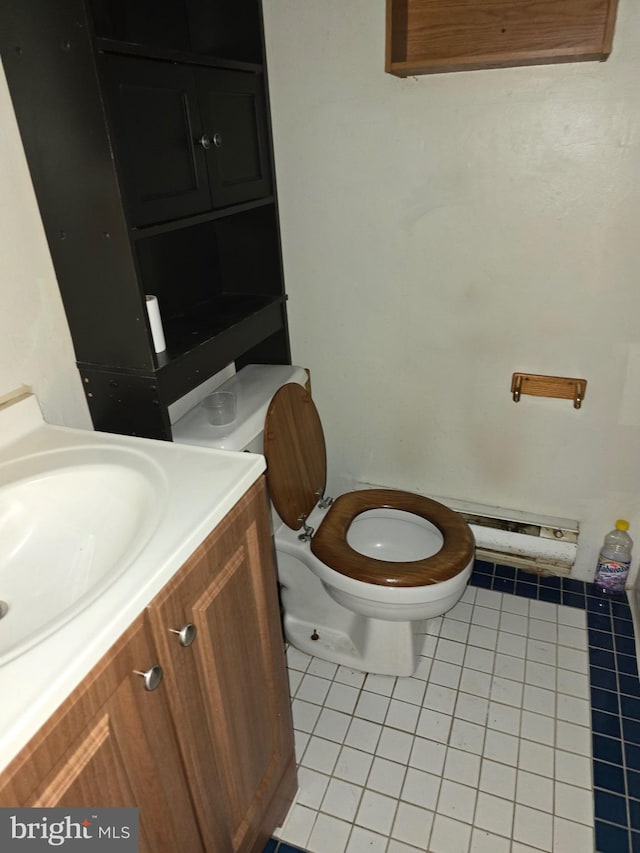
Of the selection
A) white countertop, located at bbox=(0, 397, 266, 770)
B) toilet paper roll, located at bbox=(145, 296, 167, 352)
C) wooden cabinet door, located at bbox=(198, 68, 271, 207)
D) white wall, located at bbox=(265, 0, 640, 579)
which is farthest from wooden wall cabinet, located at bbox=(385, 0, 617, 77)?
white countertop, located at bbox=(0, 397, 266, 770)

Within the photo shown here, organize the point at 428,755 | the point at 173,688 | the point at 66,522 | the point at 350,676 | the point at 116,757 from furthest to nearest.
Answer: the point at 350,676 < the point at 428,755 < the point at 66,522 < the point at 173,688 < the point at 116,757

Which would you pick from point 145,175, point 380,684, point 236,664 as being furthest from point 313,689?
point 145,175

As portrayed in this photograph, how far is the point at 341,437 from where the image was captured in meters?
2.04

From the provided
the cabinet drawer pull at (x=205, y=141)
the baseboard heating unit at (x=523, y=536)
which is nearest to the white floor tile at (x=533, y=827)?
the baseboard heating unit at (x=523, y=536)

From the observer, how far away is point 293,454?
164 cm

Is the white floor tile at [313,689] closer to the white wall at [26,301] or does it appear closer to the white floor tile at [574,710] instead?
the white floor tile at [574,710]

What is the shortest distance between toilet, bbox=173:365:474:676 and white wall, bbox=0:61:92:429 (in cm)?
31

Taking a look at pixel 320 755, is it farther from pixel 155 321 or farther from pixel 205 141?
pixel 205 141

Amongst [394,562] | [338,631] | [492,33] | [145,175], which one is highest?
[492,33]

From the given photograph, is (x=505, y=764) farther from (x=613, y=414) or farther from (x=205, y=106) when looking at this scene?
(x=205, y=106)

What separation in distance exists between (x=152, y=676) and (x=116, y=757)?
10 cm

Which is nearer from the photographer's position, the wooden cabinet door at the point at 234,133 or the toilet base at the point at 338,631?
the wooden cabinet door at the point at 234,133

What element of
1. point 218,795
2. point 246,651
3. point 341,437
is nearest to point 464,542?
point 341,437

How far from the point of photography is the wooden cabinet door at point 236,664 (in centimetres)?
86
